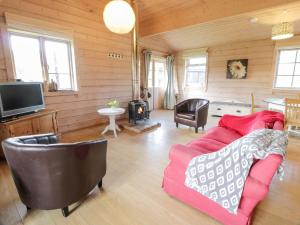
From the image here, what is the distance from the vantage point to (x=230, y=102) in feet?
18.0

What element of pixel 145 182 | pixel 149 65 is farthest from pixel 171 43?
pixel 145 182

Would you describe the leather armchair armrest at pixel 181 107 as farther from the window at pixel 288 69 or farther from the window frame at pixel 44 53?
the window at pixel 288 69

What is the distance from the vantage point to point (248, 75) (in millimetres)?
5215

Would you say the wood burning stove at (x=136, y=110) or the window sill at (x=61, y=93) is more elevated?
the window sill at (x=61, y=93)

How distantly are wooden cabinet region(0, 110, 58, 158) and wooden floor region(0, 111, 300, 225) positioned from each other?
0.50m

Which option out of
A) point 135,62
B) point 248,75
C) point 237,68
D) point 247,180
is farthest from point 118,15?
point 248,75

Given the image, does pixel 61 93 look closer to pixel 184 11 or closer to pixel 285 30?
pixel 184 11

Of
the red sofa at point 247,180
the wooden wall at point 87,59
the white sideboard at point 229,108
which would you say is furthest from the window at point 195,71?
the red sofa at point 247,180

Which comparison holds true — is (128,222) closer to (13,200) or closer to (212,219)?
(212,219)

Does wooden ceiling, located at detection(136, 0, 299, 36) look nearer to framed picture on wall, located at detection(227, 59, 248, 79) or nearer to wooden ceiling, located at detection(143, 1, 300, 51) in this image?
wooden ceiling, located at detection(143, 1, 300, 51)

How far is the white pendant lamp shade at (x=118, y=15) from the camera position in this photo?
2.46 metres

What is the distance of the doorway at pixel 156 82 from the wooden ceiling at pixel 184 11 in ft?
4.92

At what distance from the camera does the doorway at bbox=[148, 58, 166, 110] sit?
20.4 ft

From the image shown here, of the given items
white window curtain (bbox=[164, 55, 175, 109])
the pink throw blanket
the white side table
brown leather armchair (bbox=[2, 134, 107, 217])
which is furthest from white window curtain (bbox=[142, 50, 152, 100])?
brown leather armchair (bbox=[2, 134, 107, 217])
